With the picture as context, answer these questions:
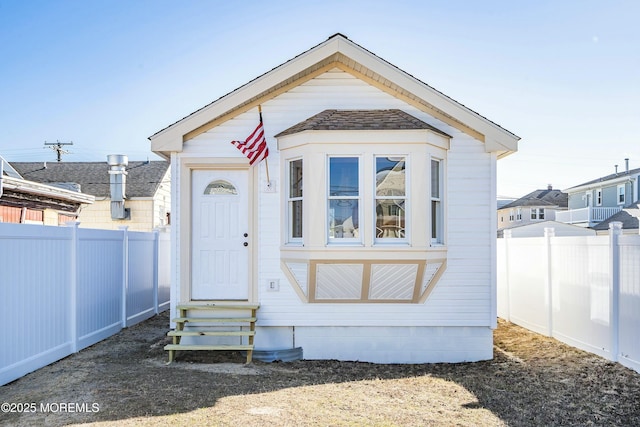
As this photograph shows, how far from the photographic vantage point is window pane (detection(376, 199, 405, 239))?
8.10 m

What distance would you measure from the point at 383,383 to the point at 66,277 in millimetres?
4924

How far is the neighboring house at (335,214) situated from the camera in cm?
820

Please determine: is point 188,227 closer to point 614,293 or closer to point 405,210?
A: point 405,210

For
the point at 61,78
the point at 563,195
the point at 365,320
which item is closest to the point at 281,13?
the point at 365,320

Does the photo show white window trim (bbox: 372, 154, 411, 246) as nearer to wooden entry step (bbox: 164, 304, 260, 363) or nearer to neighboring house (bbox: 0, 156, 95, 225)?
wooden entry step (bbox: 164, 304, 260, 363)

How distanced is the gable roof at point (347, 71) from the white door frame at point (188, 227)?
440 mm

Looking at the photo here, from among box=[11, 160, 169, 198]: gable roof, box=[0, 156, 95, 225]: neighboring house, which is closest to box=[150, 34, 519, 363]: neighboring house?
box=[0, 156, 95, 225]: neighboring house

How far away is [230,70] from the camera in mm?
12164

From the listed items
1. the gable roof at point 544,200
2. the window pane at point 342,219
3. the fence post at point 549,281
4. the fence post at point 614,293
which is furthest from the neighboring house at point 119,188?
the gable roof at point 544,200

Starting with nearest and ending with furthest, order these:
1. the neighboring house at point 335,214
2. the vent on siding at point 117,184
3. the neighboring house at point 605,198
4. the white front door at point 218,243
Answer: the neighboring house at point 335,214 → the white front door at point 218,243 → the vent on siding at point 117,184 → the neighboring house at point 605,198

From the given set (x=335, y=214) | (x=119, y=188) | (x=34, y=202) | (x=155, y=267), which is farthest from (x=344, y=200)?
(x=119, y=188)

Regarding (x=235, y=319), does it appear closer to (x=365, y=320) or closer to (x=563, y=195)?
(x=365, y=320)

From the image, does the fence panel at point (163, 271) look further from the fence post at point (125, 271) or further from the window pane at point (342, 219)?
the window pane at point (342, 219)

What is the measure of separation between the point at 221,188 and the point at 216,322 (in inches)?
86.5
